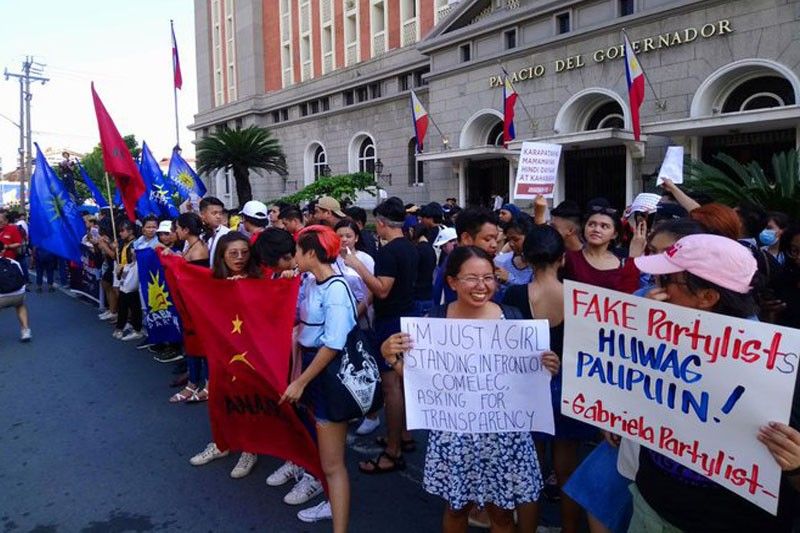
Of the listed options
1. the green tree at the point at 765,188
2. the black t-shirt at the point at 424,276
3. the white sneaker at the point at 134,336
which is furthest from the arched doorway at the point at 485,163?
the black t-shirt at the point at 424,276

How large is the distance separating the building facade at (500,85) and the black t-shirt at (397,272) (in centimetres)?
649

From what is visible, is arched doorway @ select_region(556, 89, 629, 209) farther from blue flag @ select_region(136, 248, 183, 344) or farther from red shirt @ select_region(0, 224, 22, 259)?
red shirt @ select_region(0, 224, 22, 259)

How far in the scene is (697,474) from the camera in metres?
1.82

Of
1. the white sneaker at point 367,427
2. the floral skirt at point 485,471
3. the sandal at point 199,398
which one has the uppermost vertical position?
the floral skirt at point 485,471

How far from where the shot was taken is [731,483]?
1664 mm

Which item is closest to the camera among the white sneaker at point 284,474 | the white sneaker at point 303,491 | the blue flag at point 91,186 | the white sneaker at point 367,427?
the white sneaker at point 303,491

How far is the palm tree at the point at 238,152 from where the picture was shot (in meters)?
26.2

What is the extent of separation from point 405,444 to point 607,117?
588 inches

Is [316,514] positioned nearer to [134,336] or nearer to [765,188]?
[134,336]

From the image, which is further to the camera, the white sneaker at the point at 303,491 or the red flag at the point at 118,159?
the red flag at the point at 118,159

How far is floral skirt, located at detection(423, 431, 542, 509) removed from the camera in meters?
2.56

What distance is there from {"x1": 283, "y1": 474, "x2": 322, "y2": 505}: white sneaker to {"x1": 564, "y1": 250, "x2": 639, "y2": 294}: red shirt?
2102mm

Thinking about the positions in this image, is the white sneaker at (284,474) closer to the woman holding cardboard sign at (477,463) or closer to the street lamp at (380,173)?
the woman holding cardboard sign at (477,463)

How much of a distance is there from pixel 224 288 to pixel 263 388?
2.35 feet
